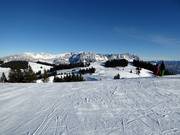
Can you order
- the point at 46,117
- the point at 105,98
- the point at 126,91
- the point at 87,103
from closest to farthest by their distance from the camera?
1. the point at 46,117
2. the point at 87,103
3. the point at 105,98
4. the point at 126,91

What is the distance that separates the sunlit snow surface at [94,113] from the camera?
10477 mm

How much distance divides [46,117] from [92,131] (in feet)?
10.6

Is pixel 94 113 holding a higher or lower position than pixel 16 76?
lower

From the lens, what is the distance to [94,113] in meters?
13.2

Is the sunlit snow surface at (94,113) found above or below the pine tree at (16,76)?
below

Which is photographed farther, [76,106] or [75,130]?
[76,106]

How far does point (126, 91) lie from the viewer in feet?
64.3

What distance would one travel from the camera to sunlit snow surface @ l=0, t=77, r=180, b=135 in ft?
34.4

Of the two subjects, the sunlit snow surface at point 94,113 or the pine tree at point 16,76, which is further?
the pine tree at point 16,76

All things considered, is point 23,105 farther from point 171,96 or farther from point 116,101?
point 171,96

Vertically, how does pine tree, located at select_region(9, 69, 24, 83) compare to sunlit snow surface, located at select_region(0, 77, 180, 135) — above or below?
above

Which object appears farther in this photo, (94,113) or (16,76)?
(16,76)

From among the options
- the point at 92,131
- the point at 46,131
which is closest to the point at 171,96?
the point at 92,131

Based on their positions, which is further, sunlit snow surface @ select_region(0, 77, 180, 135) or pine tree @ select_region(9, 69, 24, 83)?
pine tree @ select_region(9, 69, 24, 83)
